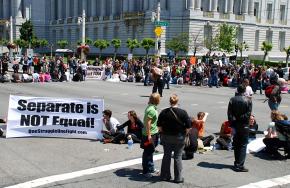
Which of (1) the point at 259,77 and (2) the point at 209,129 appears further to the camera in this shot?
(1) the point at 259,77

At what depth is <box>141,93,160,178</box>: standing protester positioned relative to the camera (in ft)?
26.9

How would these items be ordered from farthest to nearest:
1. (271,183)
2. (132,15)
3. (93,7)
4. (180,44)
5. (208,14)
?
(93,7)
(132,15)
(208,14)
(180,44)
(271,183)

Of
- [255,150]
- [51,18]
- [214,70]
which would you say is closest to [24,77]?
[214,70]

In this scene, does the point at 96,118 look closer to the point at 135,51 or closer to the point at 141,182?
the point at 141,182

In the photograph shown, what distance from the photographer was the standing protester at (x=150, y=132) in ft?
26.9

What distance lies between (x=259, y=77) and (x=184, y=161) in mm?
18791

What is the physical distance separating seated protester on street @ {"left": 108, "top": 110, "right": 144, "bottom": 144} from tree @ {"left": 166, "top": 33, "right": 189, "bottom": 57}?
174 feet

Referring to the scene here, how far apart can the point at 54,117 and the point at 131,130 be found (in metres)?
2.13

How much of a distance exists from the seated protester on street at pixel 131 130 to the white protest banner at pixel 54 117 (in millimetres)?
628

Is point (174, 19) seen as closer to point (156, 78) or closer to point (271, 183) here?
point (156, 78)

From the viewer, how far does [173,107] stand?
25.8 ft

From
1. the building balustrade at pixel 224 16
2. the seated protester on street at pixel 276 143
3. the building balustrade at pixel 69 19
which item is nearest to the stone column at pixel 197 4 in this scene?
the building balustrade at pixel 224 16

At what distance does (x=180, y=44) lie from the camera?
209ft

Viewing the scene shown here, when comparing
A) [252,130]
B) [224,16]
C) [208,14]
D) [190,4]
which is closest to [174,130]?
[252,130]
